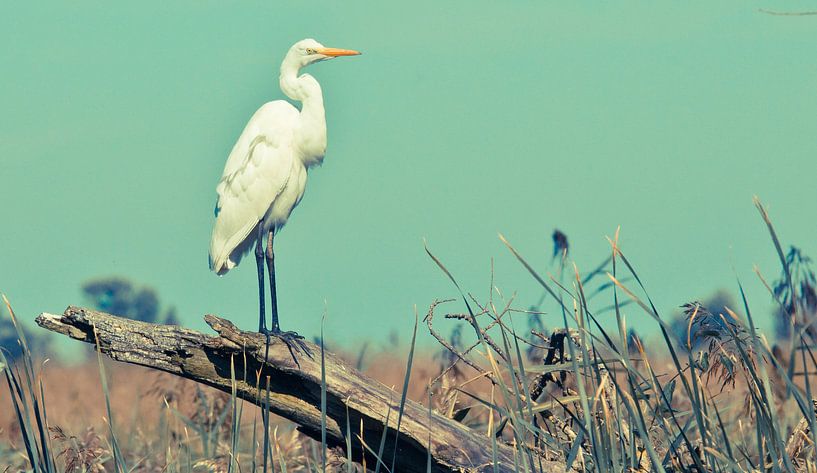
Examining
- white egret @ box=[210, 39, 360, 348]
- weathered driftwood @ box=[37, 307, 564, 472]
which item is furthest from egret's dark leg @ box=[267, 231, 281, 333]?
weathered driftwood @ box=[37, 307, 564, 472]

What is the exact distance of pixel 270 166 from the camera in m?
5.63

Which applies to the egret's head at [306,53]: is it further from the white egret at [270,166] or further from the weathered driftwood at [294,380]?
the weathered driftwood at [294,380]

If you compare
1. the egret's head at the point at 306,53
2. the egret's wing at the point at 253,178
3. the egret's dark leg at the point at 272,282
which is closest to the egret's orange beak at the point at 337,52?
the egret's head at the point at 306,53

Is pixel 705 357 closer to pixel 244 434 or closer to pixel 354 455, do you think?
pixel 354 455

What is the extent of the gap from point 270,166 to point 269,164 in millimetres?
13

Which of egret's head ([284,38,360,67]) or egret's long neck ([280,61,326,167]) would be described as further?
egret's head ([284,38,360,67])

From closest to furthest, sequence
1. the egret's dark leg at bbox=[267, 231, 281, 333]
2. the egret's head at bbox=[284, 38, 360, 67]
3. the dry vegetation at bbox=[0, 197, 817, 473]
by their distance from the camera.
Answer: the dry vegetation at bbox=[0, 197, 817, 473]
the egret's dark leg at bbox=[267, 231, 281, 333]
the egret's head at bbox=[284, 38, 360, 67]

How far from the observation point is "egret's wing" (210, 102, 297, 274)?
5617 mm

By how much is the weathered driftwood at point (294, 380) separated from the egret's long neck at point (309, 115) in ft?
7.91

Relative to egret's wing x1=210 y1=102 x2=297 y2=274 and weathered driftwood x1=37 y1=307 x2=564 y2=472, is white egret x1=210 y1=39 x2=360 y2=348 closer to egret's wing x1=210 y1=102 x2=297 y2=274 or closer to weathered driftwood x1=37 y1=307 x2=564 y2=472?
egret's wing x1=210 y1=102 x2=297 y2=274

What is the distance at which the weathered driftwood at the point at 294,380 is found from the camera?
10.4 ft

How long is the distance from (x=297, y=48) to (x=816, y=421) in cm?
422

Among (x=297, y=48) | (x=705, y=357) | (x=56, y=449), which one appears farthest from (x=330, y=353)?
(x=56, y=449)

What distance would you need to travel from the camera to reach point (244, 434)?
6586mm
